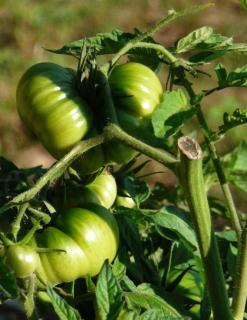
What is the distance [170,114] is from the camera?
42.1 inches

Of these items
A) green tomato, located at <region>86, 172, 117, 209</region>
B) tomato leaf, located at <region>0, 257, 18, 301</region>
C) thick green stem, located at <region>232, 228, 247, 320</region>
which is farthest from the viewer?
green tomato, located at <region>86, 172, 117, 209</region>

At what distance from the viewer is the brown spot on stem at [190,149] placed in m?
1.01

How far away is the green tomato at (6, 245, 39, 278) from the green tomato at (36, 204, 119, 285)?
0.16 feet

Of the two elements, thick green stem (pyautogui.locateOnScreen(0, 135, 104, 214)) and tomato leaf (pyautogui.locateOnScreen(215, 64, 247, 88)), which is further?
tomato leaf (pyautogui.locateOnScreen(215, 64, 247, 88))

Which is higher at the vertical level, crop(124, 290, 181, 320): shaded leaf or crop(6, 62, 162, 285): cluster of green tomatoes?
crop(6, 62, 162, 285): cluster of green tomatoes

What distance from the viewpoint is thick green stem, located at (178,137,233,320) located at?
1022 mm

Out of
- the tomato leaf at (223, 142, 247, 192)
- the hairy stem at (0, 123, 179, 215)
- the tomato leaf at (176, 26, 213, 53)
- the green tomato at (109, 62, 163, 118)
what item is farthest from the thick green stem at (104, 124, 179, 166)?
the tomato leaf at (223, 142, 247, 192)

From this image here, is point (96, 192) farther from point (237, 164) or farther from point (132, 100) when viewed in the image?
point (237, 164)

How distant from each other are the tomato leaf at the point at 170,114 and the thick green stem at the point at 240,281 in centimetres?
21

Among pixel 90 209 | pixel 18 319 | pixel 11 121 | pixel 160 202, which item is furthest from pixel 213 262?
pixel 11 121

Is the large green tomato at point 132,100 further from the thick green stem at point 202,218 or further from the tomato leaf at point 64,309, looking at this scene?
the tomato leaf at point 64,309

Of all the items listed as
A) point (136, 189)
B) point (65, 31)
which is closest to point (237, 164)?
point (136, 189)

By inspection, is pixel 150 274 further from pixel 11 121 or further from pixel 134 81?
pixel 11 121

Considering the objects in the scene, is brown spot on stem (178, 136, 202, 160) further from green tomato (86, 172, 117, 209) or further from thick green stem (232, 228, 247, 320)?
green tomato (86, 172, 117, 209)
